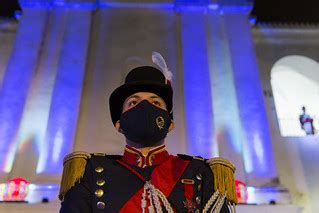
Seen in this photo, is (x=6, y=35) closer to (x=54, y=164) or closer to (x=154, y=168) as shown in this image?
(x=54, y=164)

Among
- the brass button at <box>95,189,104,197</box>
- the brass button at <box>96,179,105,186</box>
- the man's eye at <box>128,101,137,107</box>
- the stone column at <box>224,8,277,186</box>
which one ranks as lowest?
the brass button at <box>95,189,104,197</box>

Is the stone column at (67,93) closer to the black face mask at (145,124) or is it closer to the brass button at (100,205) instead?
the black face mask at (145,124)

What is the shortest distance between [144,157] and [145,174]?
129mm

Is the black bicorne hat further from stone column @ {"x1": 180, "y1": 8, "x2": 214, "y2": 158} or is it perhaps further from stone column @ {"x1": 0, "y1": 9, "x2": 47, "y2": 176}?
stone column @ {"x1": 0, "y1": 9, "x2": 47, "y2": 176}

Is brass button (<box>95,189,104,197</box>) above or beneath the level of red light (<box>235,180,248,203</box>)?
beneath

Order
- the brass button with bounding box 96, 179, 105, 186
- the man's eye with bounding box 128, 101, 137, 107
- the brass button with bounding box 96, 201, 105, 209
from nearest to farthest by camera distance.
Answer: the brass button with bounding box 96, 201, 105, 209 → the brass button with bounding box 96, 179, 105, 186 → the man's eye with bounding box 128, 101, 137, 107

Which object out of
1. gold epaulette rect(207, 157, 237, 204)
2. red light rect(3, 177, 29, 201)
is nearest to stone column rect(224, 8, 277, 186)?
red light rect(3, 177, 29, 201)

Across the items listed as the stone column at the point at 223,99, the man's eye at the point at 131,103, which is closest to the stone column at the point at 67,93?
the stone column at the point at 223,99

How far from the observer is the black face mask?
7.38 feet

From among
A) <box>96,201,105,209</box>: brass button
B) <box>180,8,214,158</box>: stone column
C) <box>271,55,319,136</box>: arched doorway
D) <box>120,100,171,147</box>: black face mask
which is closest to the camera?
<box>96,201,105,209</box>: brass button

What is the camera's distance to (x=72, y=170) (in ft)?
7.30

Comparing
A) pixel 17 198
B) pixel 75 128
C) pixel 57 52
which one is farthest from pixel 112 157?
pixel 57 52

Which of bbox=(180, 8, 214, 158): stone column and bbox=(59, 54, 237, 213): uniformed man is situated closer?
bbox=(59, 54, 237, 213): uniformed man

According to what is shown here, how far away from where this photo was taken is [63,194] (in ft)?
7.20
